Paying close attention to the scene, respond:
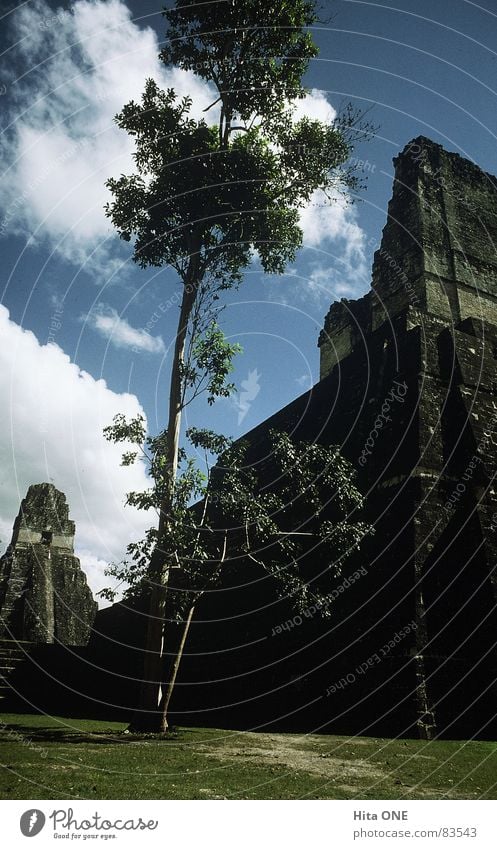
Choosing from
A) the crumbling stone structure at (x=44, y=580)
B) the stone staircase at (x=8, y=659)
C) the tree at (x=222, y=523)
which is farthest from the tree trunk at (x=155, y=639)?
the crumbling stone structure at (x=44, y=580)

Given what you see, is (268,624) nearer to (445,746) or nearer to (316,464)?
(316,464)

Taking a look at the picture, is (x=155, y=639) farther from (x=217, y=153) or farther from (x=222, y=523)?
(x=217, y=153)

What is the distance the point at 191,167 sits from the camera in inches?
401

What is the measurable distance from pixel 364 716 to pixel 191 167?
34.4 ft

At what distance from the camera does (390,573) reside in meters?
8.45

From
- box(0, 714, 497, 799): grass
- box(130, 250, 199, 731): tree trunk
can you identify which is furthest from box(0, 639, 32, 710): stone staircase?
box(130, 250, 199, 731): tree trunk

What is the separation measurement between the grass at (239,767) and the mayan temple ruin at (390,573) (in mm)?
1143

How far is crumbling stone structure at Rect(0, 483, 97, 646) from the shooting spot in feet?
48.8

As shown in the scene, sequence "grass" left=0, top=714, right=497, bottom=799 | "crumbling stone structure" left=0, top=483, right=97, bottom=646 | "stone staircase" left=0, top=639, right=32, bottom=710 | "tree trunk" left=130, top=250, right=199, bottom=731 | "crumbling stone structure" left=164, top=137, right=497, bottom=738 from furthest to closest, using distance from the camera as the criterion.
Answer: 1. "crumbling stone structure" left=0, top=483, right=97, bottom=646
2. "stone staircase" left=0, top=639, right=32, bottom=710
3. "tree trunk" left=130, top=250, right=199, bottom=731
4. "crumbling stone structure" left=164, top=137, right=497, bottom=738
5. "grass" left=0, top=714, right=497, bottom=799

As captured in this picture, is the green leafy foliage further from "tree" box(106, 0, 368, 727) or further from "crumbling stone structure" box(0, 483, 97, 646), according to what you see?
"crumbling stone structure" box(0, 483, 97, 646)

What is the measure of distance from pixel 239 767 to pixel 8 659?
8959 mm

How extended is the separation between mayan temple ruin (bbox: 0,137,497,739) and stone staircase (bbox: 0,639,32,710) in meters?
1.64

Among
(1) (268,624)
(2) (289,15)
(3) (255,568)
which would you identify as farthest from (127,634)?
(2) (289,15)

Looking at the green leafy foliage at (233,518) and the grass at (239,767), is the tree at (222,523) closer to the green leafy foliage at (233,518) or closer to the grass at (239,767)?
the green leafy foliage at (233,518)
